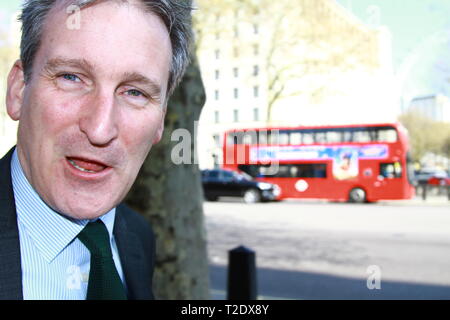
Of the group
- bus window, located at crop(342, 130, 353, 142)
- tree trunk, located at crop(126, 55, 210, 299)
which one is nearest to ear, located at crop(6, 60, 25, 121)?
tree trunk, located at crop(126, 55, 210, 299)

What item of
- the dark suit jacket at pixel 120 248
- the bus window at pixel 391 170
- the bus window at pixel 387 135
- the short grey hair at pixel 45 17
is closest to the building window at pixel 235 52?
the bus window at pixel 387 135

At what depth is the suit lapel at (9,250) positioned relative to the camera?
3.00ft

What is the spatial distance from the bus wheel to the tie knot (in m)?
19.7

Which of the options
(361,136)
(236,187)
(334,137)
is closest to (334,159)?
(334,137)

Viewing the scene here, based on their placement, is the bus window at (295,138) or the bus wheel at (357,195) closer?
the bus window at (295,138)

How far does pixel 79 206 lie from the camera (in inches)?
32.8

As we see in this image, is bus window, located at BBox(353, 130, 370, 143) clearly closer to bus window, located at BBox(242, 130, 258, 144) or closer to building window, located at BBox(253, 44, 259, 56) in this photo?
bus window, located at BBox(242, 130, 258, 144)

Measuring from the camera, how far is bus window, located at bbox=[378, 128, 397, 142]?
705 inches

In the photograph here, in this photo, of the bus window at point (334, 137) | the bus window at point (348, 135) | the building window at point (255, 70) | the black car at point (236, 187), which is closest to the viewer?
the bus window at point (348, 135)

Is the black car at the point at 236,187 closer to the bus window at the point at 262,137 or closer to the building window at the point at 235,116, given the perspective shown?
the bus window at the point at 262,137

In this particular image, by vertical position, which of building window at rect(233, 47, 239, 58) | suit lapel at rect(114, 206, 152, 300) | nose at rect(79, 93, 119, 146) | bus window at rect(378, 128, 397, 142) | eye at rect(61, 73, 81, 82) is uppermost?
building window at rect(233, 47, 239, 58)

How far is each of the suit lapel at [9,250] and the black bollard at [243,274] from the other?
3458 millimetres

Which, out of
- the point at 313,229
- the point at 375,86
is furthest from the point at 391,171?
the point at 375,86
